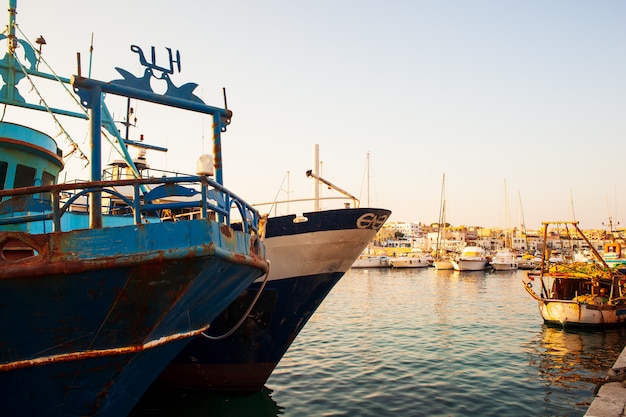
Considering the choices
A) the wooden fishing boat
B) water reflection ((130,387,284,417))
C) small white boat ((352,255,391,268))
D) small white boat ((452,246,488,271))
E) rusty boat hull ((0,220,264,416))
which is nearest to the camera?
rusty boat hull ((0,220,264,416))

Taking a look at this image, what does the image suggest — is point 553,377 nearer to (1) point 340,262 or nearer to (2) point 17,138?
(1) point 340,262

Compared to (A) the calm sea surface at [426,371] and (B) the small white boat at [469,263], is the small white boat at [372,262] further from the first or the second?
(A) the calm sea surface at [426,371]

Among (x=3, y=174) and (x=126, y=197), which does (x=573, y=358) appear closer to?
(x=126, y=197)

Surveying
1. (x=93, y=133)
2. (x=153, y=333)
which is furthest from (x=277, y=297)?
(x=93, y=133)

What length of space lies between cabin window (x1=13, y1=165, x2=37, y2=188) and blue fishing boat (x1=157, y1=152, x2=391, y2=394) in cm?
422

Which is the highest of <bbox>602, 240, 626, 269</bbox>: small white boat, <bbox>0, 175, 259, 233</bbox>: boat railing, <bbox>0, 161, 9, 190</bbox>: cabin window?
<bbox>0, 161, 9, 190</bbox>: cabin window

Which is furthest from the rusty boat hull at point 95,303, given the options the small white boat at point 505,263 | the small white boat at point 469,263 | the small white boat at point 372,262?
the small white boat at point 505,263

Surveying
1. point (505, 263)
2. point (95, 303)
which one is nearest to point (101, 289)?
point (95, 303)

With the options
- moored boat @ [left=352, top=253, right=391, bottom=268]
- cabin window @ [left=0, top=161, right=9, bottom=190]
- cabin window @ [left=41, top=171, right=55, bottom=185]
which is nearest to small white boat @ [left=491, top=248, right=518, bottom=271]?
moored boat @ [left=352, top=253, right=391, bottom=268]

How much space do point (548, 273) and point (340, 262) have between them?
14.3m

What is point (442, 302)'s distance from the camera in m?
29.2

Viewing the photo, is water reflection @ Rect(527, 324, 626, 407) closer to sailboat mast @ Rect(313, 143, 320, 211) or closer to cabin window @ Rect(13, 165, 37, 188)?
sailboat mast @ Rect(313, 143, 320, 211)

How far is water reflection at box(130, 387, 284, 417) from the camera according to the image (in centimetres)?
883

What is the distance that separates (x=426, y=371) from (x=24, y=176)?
33.6 feet
